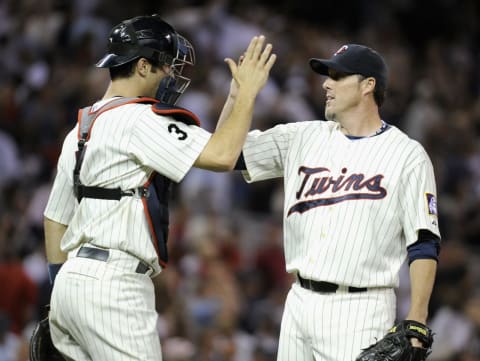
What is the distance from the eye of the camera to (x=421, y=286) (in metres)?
4.26

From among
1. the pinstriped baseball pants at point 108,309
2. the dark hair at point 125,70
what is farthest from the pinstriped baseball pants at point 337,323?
the dark hair at point 125,70

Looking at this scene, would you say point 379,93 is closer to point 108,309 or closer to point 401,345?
point 401,345

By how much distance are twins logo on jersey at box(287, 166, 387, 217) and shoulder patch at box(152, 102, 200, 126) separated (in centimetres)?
57

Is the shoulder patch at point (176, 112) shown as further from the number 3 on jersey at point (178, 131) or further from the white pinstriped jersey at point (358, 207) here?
the white pinstriped jersey at point (358, 207)

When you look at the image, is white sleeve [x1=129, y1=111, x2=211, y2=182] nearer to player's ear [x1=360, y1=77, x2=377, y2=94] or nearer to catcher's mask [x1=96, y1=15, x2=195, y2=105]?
catcher's mask [x1=96, y1=15, x2=195, y2=105]

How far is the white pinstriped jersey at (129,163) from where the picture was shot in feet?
14.0

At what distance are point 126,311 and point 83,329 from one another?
21cm

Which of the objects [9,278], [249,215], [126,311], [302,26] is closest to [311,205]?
[126,311]

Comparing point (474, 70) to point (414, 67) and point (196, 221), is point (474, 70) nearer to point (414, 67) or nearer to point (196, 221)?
point (414, 67)

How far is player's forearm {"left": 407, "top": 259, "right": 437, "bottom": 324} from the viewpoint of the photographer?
4254 millimetres

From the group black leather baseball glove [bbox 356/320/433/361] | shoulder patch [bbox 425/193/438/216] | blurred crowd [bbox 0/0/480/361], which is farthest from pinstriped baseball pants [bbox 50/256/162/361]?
blurred crowd [bbox 0/0/480/361]

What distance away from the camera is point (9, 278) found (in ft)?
26.8

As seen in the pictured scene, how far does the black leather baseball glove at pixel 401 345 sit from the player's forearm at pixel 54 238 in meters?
1.46

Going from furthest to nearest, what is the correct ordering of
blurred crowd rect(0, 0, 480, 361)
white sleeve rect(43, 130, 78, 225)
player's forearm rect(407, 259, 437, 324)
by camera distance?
blurred crowd rect(0, 0, 480, 361) → white sleeve rect(43, 130, 78, 225) → player's forearm rect(407, 259, 437, 324)
